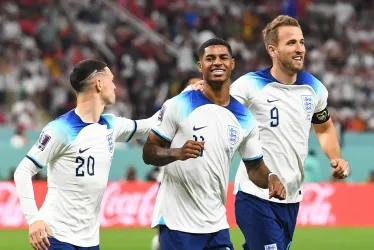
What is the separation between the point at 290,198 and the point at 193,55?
51.1ft

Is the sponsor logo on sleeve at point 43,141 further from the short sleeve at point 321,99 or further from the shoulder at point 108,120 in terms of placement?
the short sleeve at point 321,99

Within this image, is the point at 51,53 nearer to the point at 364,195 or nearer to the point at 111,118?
the point at 364,195

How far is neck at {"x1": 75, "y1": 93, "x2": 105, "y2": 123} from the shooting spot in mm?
7406

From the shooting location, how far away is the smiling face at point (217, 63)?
7184 millimetres

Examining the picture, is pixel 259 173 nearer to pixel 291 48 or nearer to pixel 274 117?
pixel 274 117

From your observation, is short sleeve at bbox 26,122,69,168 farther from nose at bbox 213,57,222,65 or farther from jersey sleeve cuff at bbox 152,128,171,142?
nose at bbox 213,57,222,65

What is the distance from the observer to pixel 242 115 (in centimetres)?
742

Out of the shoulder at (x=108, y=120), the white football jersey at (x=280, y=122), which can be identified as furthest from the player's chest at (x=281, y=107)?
the shoulder at (x=108, y=120)

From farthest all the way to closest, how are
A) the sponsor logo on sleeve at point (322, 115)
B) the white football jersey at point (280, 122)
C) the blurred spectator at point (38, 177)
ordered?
the blurred spectator at point (38, 177) → the sponsor logo on sleeve at point (322, 115) → the white football jersey at point (280, 122)

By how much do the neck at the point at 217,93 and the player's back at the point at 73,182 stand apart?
0.91 meters

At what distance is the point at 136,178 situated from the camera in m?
20.5

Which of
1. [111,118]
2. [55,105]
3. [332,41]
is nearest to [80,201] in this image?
[111,118]

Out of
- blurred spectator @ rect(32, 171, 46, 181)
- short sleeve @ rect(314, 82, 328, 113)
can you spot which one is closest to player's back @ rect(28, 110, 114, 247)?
short sleeve @ rect(314, 82, 328, 113)

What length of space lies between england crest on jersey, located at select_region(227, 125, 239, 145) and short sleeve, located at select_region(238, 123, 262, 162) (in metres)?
0.15
